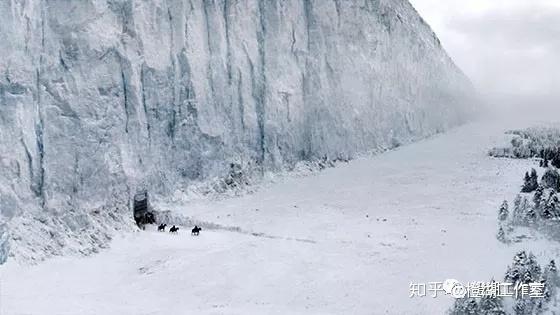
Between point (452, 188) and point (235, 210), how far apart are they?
1723 cm

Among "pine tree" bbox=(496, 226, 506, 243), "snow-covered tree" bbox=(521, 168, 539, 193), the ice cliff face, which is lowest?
"pine tree" bbox=(496, 226, 506, 243)

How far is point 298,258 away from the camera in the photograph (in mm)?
37812

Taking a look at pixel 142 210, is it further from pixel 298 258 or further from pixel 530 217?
pixel 530 217

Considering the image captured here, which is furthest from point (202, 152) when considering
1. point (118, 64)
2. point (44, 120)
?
point (44, 120)

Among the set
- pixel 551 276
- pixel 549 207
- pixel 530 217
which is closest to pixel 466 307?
pixel 551 276

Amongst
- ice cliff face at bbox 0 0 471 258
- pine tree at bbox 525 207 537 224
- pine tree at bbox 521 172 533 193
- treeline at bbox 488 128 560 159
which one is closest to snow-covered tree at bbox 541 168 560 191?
pine tree at bbox 521 172 533 193

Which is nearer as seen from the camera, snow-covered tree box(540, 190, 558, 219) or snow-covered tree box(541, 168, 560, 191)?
snow-covered tree box(540, 190, 558, 219)

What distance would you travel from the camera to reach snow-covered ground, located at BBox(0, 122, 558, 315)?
31984 millimetres

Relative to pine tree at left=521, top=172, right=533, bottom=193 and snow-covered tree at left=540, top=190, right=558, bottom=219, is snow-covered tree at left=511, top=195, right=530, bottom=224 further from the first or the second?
pine tree at left=521, top=172, right=533, bottom=193

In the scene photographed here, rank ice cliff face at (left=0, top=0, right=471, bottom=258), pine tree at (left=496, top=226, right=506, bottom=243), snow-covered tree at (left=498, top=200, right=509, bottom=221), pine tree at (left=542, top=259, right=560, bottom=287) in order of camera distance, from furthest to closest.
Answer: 1. snow-covered tree at (left=498, top=200, right=509, bottom=221)
2. pine tree at (left=496, top=226, right=506, bottom=243)
3. ice cliff face at (left=0, top=0, right=471, bottom=258)
4. pine tree at (left=542, top=259, right=560, bottom=287)

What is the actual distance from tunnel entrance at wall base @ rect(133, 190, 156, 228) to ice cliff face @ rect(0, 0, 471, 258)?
708 millimetres

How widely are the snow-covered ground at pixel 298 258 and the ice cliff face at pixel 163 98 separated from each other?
292 centimetres

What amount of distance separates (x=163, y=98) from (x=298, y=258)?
49.3 ft

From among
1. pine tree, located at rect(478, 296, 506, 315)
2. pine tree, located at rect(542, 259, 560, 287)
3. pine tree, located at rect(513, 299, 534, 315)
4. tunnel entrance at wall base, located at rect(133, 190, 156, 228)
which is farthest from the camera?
tunnel entrance at wall base, located at rect(133, 190, 156, 228)
